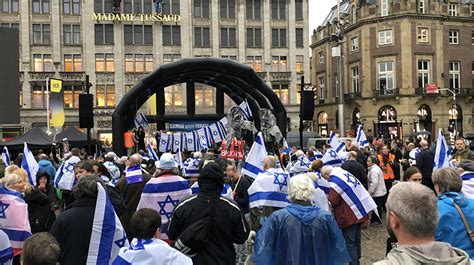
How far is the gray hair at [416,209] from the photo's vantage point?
2.68m

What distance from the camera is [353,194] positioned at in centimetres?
778

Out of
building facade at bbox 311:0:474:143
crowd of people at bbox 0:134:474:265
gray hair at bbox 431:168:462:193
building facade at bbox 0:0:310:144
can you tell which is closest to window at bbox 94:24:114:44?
building facade at bbox 0:0:310:144

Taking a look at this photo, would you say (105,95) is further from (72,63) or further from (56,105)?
(56,105)

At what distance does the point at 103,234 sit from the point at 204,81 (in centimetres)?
1861

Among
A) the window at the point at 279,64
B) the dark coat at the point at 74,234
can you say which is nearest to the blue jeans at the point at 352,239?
the dark coat at the point at 74,234

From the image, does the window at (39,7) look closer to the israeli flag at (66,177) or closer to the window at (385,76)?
the window at (385,76)

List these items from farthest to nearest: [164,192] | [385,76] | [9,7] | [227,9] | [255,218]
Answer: [227,9]
[385,76]
[9,7]
[255,218]
[164,192]

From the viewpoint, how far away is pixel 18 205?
5.91m

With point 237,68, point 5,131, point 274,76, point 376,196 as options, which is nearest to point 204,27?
point 274,76

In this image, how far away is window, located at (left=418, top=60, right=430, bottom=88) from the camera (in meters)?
51.9

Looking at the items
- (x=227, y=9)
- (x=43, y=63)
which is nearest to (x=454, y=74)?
(x=227, y=9)

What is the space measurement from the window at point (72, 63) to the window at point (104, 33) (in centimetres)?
247

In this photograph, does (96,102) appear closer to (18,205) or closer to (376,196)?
(376,196)

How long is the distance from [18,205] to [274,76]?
163 ft
